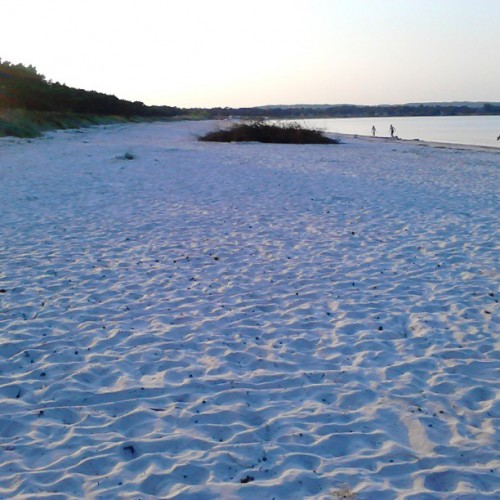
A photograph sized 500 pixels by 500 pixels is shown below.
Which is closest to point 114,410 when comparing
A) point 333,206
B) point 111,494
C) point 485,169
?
point 111,494

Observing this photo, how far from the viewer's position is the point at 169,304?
6703 millimetres

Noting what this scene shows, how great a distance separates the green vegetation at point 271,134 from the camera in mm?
33938

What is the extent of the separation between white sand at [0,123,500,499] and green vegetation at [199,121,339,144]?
22536 millimetres

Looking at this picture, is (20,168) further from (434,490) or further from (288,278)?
(434,490)

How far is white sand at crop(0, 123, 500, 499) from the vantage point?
146 inches

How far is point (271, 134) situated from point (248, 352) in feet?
99.1

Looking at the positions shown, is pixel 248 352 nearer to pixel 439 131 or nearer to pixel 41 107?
pixel 41 107

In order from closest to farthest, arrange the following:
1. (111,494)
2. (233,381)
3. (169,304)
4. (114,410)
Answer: (111,494)
(114,410)
(233,381)
(169,304)

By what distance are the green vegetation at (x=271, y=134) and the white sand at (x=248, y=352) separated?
22.5 m

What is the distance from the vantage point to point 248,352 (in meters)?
5.48

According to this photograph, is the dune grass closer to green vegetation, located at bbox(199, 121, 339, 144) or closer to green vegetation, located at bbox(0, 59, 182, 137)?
green vegetation, located at bbox(0, 59, 182, 137)

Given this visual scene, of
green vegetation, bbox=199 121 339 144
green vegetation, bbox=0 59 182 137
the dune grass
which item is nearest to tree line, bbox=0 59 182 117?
green vegetation, bbox=0 59 182 137

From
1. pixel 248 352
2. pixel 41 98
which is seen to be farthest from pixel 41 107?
pixel 248 352

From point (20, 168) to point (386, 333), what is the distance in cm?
1570
